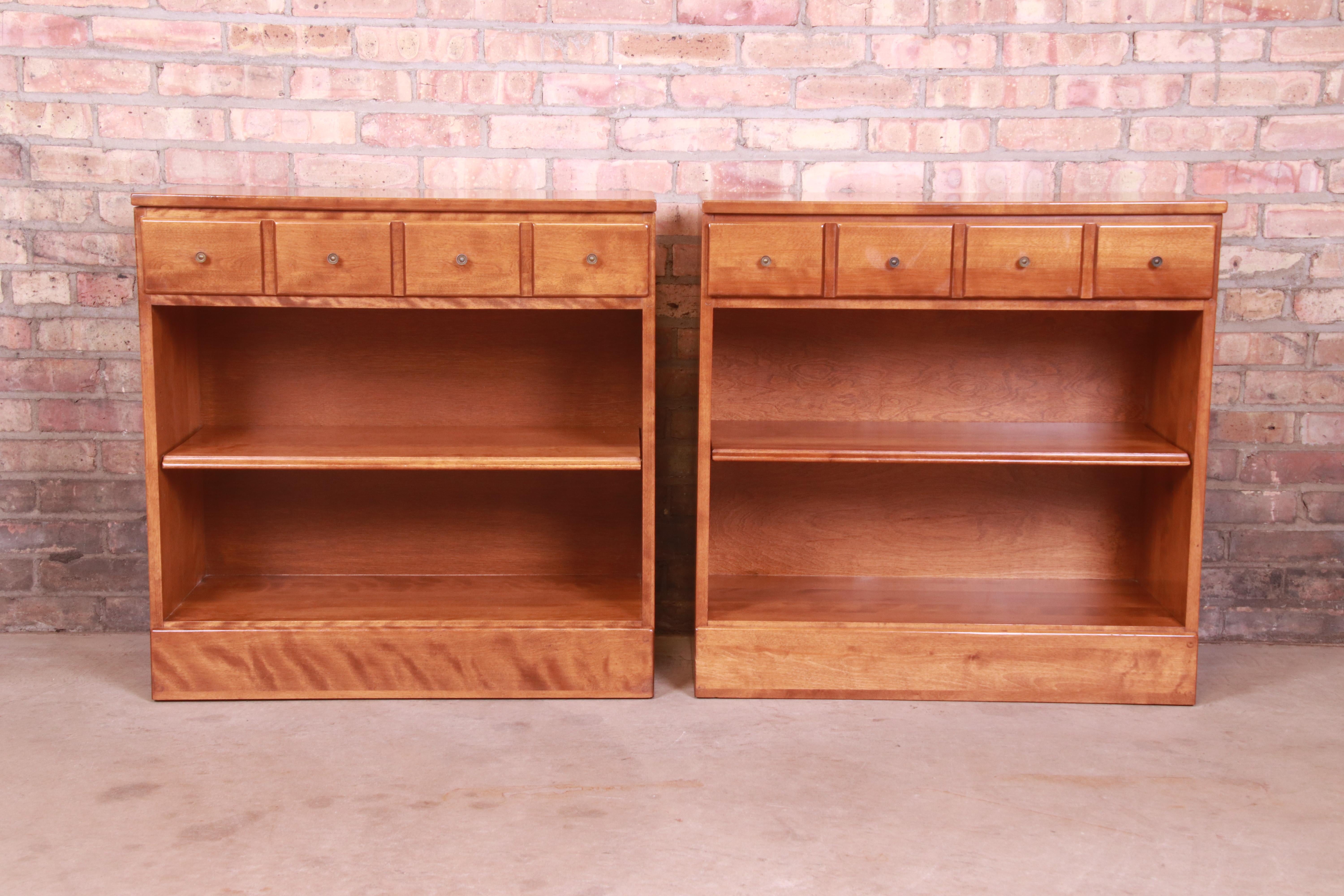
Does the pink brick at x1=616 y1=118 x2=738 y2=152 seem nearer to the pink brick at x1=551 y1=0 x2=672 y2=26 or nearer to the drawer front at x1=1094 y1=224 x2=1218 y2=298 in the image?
the pink brick at x1=551 y1=0 x2=672 y2=26

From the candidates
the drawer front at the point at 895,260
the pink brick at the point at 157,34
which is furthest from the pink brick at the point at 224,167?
the drawer front at the point at 895,260

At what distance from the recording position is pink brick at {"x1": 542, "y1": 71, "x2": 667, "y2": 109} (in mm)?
3137

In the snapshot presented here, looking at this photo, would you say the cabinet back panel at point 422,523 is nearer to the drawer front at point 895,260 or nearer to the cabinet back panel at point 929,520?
the cabinet back panel at point 929,520

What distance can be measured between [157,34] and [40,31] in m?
0.29

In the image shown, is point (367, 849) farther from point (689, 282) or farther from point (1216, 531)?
point (1216, 531)

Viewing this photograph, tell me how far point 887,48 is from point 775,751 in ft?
5.86

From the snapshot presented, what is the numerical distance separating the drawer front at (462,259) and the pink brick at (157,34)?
0.92m

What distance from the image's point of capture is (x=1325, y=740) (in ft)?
8.70

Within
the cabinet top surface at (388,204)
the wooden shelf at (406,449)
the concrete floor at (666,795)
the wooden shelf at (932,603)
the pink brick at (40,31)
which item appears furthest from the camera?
the pink brick at (40,31)

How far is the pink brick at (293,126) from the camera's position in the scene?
10.3 feet

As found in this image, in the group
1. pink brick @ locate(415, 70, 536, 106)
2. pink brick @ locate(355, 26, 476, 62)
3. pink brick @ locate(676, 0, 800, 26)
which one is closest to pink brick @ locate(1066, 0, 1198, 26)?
pink brick @ locate(676, 0, 800, 26)

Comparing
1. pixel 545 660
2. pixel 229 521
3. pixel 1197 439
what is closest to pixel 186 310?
pixel 229 521

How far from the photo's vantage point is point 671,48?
3.13 m

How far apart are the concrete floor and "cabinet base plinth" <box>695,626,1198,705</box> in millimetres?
41
